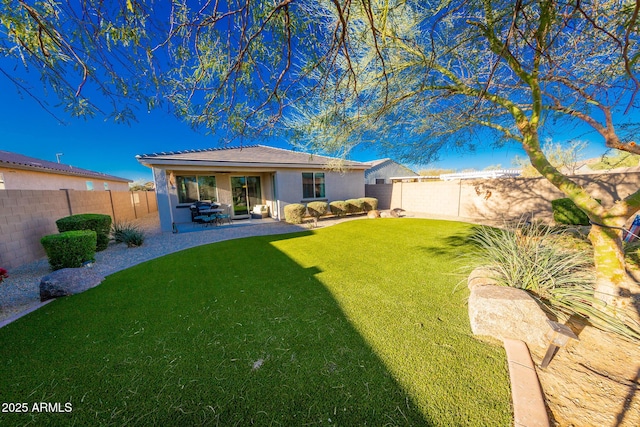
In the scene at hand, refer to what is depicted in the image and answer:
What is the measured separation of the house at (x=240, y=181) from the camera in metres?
8.85

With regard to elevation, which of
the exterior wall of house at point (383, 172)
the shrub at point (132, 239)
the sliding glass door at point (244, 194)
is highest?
the exterior wall of house at point (383, 172)

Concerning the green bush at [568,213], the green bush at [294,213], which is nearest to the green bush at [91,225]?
the green bush at [294,213]

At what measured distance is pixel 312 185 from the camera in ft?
40.0

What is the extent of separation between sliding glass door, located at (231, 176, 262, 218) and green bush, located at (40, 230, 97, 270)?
6.88m

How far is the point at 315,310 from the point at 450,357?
5.36 feet

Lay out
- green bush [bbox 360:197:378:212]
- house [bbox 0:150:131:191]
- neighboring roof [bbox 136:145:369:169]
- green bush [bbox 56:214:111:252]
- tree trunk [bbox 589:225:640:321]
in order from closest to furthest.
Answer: tree trunk [bbox 589:225:640:321]
green bush [bbox 56:214:111:252]
neighboring roof [bbox 136:145:369:169]
house [bbox 0:150:131:191]
green bush [bbox 360:197:378:212]

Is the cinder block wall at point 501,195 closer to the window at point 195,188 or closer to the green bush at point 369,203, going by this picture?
the green bush at point 369,203

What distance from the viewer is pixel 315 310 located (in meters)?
3.09

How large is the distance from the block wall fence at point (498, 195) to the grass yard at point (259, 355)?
8.58 metres

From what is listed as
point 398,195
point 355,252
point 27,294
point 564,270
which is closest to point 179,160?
point 27,294

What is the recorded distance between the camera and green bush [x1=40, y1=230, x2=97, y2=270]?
4766mm

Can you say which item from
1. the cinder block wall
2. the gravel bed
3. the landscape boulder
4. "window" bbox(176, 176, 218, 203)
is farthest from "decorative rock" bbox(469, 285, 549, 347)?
"window" bbox(176, 176, 218, 203)

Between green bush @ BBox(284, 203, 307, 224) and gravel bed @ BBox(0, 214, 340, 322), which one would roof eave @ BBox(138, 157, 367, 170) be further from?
gravel bed @ BBox(0, 214, 340, 322)

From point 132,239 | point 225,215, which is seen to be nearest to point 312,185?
point 225,215
